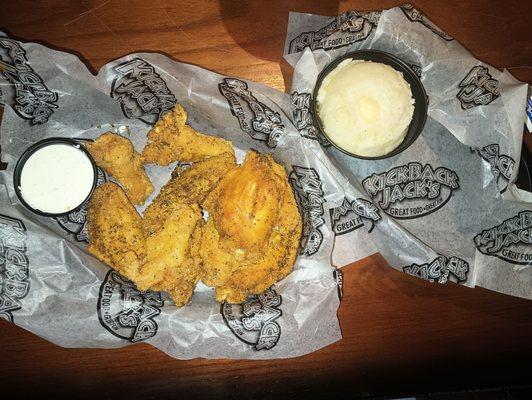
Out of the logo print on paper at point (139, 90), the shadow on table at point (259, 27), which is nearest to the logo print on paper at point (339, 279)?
the shadow on table at point (259, 27)

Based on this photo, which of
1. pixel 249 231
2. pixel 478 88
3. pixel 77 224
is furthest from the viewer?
pixel 77 224

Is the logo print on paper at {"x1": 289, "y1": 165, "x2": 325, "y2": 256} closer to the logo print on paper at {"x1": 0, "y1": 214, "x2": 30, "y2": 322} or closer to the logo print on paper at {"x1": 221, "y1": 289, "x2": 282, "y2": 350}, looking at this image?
the logo print on paper at {"x1": 221, "y1": 289, "x2": 282, "y2": 350}

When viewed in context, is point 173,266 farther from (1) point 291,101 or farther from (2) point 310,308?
(1) point 291,101

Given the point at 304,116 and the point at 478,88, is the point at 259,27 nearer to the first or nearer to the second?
the point at 304,116

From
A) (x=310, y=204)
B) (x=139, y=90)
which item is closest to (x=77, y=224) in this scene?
(x=139, y=90)

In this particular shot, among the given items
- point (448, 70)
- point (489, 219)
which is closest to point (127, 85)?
point (448, 70)

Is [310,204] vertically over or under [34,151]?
under
